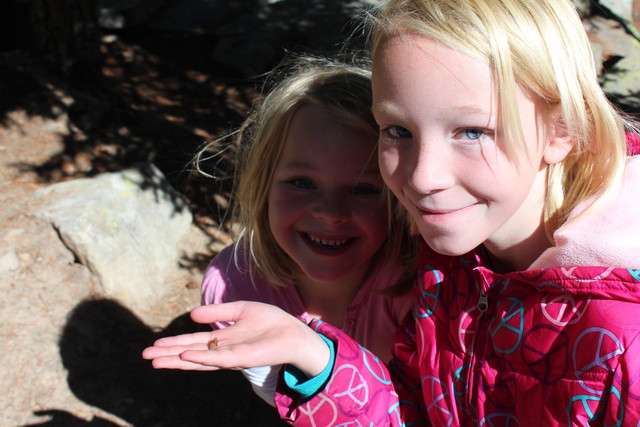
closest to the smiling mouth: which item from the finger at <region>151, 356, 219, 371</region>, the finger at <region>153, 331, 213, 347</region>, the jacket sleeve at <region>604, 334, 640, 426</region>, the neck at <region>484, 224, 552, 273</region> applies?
the neck at <region>484, 224, 552, 273</region>

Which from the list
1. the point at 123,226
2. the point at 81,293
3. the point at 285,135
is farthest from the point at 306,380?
the point at 123,226

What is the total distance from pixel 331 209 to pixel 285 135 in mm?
366

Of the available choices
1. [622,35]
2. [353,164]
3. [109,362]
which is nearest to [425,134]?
[353,164]

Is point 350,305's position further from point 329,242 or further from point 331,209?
point 331,209

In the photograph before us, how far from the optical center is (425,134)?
1.67m

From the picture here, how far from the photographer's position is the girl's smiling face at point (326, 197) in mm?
2391

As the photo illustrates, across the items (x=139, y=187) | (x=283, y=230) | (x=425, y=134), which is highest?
(x=425, y=134)

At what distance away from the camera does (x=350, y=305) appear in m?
2.77

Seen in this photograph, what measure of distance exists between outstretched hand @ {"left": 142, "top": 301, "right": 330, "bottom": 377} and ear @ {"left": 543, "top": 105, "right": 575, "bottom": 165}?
89cm

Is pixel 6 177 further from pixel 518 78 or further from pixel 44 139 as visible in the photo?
pixel 518 78

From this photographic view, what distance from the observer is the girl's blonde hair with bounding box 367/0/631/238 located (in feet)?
5.24

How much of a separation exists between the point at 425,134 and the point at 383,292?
1.05 meters

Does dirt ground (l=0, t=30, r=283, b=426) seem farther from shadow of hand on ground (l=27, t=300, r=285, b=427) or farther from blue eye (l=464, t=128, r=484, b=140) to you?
blue eye (l=464, t=128, r=484, b=140)

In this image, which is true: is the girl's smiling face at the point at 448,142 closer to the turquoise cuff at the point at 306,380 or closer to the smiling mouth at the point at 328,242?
the turquoise cuff at the point at 306,380
